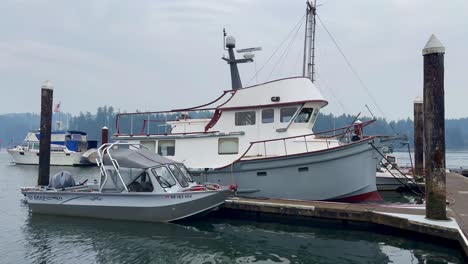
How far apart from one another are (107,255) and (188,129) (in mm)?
7874

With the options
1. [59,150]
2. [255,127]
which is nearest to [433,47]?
[255,127]

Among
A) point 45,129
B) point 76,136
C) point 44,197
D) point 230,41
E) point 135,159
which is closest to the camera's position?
point 135,159

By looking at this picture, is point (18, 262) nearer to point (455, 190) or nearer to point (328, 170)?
point (328, 170)

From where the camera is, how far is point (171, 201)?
39.9 feet

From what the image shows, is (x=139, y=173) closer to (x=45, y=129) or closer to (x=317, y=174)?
(x=317, y=174)

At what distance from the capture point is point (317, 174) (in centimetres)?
1318

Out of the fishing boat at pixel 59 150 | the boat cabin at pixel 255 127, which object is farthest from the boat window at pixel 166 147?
the fishing boat at pixel 59 150

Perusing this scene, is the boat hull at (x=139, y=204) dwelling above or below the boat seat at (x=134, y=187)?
below

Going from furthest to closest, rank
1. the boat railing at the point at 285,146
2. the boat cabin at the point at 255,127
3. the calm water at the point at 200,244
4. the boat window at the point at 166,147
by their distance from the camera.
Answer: the boat window at the point at 166,147, the boat cabin at the point at 255,127, the boat railing at the point at 285,146, the calm water at the point at 200,244

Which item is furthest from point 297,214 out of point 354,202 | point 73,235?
point 73,235

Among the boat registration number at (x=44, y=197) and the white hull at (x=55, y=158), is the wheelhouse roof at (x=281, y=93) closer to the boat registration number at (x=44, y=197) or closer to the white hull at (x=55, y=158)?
the boat registration number at (x=44, y=197)

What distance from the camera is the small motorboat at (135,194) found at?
12219 mm

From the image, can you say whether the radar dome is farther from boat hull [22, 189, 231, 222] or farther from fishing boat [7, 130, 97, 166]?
fishing boat [7, 130, 97, 166]

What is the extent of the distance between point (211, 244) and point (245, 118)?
6195 millimetres
